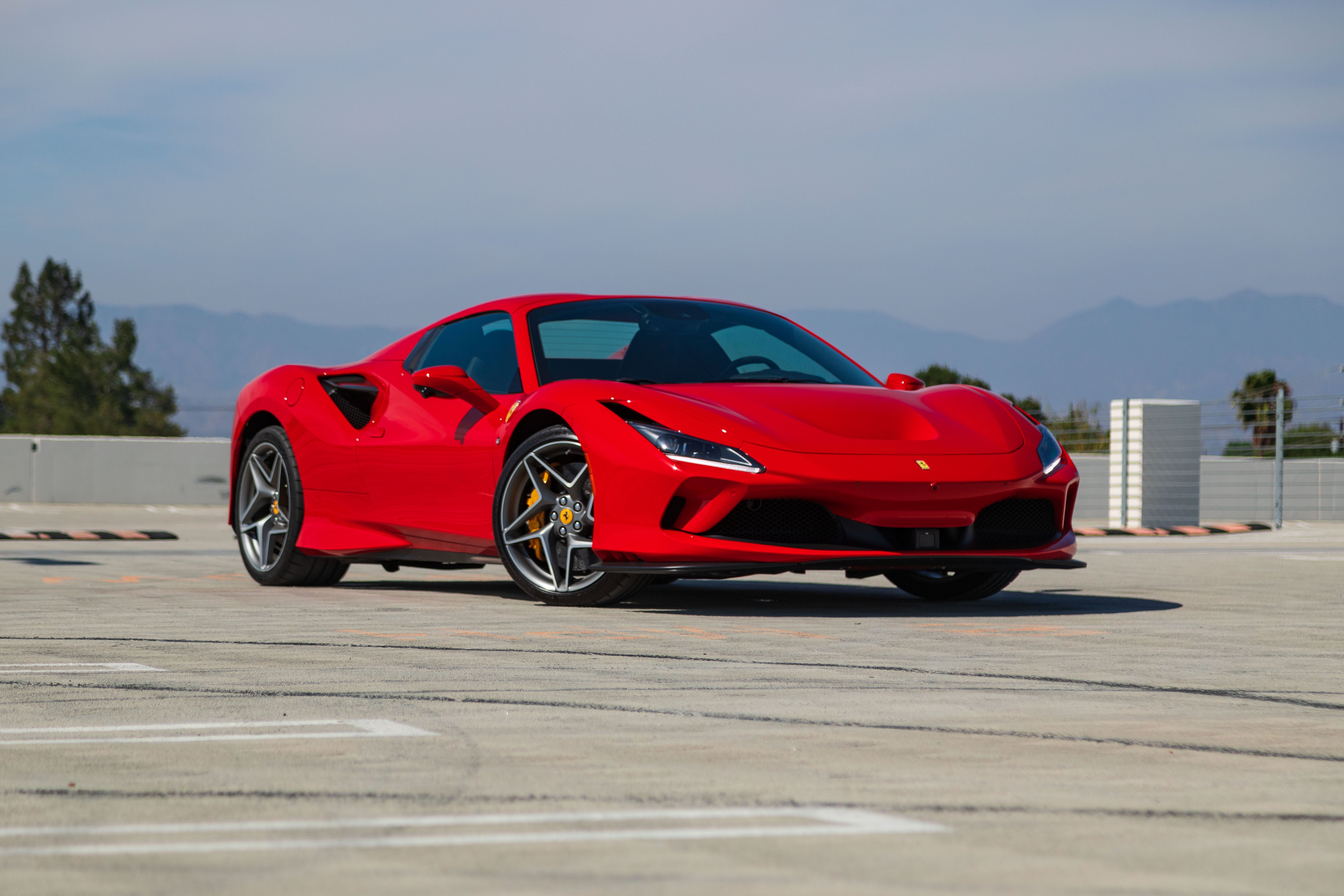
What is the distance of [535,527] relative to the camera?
6836 mm

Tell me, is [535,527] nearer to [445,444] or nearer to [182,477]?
[445,444]

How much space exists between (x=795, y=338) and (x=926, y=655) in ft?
9.71

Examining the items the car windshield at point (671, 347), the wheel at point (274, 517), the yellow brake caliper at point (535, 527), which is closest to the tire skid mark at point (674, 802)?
the yellow brake caliper at point (535, 527)

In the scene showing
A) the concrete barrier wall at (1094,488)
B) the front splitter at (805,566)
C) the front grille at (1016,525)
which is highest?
the front grille at (1016,525)

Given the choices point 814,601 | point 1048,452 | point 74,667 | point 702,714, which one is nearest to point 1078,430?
point 814,601

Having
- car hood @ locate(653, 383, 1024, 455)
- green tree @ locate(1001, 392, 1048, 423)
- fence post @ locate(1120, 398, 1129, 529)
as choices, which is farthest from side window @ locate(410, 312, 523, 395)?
green tree @ locate(1001, 392, 1048, 423)

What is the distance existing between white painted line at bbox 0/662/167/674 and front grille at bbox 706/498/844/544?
219 cm

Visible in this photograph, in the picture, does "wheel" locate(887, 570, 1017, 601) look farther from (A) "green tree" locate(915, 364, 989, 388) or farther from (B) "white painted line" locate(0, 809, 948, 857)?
(A) "green tree" locate(915, 364, 989, 388)

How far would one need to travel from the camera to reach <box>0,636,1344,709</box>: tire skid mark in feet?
13.6

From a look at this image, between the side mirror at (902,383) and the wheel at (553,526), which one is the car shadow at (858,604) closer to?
the wheel at (553,526)

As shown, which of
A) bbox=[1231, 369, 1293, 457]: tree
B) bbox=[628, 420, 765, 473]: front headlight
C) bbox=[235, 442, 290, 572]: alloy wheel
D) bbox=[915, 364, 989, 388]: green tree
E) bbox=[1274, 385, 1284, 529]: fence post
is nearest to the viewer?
bbox=[628, 420, 765, 473]: front headlight

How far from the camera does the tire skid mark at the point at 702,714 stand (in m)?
3.33

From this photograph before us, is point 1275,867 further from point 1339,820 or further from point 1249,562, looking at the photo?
point 1249,562

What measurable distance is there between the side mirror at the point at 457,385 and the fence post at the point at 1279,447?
41.7 ft
